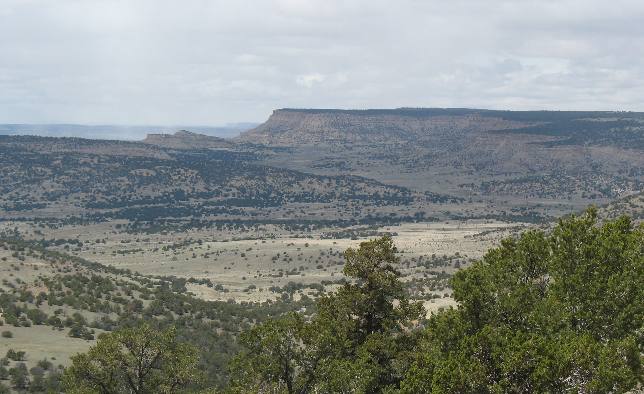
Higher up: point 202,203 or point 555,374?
point 555,374

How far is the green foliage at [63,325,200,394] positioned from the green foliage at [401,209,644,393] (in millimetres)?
6672

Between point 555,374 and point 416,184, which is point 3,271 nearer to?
point 555,374

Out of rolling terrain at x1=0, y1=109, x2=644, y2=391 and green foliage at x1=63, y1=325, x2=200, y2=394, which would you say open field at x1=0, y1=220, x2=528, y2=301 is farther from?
green foliage at x1=63, y1=325, x2=200, y2=394

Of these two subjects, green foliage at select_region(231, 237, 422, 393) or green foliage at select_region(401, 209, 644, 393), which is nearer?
green foliage at select_region(401, 209, 644, 393)

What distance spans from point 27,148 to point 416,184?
99.7m

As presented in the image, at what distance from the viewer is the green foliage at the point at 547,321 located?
45.3 feet

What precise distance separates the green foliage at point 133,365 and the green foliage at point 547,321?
21.9 feet

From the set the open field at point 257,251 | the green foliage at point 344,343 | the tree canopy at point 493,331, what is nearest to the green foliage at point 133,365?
the green foliage at point 344,343

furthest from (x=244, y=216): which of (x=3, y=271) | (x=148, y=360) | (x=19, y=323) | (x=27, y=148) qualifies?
(x=148, y=360)

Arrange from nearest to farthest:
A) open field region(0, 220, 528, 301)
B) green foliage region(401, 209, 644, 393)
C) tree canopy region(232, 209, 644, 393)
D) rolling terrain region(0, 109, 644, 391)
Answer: green foliage region(401, 209, 644, 393)
tree canopy region(232, 209, 644, 393)
rolling terrain region(0, 109, 644, 391)
open field region(0, 220, 528, 301)

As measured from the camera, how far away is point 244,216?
13775cm

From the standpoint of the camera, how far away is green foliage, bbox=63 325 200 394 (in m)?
18.1

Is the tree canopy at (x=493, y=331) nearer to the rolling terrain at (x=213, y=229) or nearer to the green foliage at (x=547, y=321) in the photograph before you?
the green foliage at (x=547, y=321)

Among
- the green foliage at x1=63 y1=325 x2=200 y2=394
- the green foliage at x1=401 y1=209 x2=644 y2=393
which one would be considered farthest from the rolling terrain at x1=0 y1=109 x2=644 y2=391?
the green foliage at x1=63 y1=325 x2=200 y2=394
